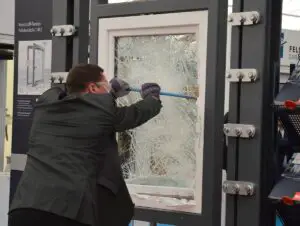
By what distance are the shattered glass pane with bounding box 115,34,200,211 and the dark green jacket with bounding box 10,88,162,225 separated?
0.14 meters

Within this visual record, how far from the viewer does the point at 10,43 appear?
4.36 m

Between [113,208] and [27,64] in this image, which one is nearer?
[113,208]

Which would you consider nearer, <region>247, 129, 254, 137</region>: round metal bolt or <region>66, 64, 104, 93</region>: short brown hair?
<region>247, 129, 254, 137</region>: round metal bolt

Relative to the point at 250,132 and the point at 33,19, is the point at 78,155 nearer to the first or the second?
the point at 250,132

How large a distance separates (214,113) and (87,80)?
55cm

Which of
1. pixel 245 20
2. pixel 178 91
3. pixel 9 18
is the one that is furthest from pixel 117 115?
pixel 9 18

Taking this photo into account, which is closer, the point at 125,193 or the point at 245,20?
the point at 245,20

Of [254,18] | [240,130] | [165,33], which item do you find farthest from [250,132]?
[165,33]

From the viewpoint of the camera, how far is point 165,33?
2.17 meters

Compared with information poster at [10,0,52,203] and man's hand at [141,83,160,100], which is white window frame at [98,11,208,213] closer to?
man's hand at [141,83,160,100]

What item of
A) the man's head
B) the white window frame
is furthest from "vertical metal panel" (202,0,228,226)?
the man's head

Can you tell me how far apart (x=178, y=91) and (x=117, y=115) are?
305mm

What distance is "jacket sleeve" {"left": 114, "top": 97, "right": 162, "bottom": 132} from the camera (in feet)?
6.73

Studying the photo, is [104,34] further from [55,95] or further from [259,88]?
[259,88]
